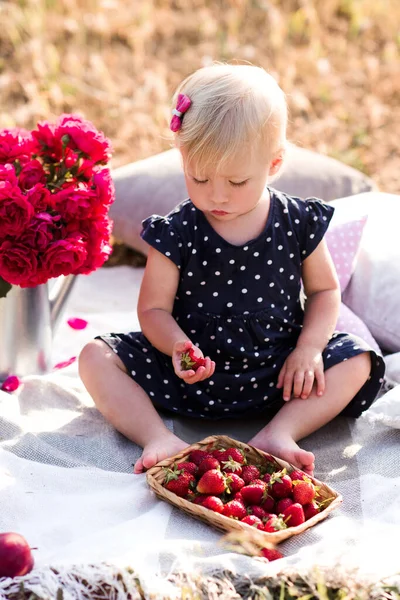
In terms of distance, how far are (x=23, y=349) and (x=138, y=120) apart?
201cm

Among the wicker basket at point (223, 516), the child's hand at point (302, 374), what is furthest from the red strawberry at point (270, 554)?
the child's hand at point (302, 374)

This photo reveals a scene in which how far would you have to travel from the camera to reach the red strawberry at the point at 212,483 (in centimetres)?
162

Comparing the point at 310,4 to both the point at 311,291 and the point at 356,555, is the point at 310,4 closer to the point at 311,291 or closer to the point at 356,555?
the point at 311,291

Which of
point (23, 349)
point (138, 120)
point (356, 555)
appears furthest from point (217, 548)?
point (138, 120)

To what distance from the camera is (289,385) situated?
1959 mm

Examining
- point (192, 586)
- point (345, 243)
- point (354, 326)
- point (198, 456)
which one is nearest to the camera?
point (192, 586)

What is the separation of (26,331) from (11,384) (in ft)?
0.50

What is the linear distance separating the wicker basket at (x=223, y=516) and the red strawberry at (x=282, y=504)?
0.05 meters

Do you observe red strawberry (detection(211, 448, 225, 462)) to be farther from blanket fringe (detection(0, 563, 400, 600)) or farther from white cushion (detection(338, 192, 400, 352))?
white cushion (detection(338, 192, 400, 352))

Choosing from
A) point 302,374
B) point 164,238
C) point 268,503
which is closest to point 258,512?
point 268,503

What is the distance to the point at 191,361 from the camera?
5.81 feet

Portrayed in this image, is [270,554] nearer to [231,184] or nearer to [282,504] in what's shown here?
[282,504]

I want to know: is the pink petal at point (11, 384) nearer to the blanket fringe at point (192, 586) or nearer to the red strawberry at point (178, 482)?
the red strawberry at point (178, 482)

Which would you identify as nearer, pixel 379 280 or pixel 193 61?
pixel 379 280
